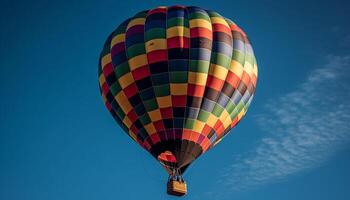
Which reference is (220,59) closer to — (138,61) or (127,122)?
(138,61)

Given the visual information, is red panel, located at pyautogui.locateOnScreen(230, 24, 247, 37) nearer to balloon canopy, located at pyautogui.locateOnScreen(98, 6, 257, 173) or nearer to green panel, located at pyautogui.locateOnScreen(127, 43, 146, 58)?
balloon canopy, located at pyautogui.locateOnScreen(98, 6, 257, 173)

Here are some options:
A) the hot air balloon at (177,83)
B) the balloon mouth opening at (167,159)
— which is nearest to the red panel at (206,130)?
the hot air balloon at (177,83)

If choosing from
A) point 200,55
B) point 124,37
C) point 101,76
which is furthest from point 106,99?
point 200,55

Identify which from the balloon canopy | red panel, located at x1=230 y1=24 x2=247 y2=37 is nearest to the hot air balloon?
the balloon canopy

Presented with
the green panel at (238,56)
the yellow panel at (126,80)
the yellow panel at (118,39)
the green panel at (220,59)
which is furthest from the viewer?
the yellow panel at (118,39)

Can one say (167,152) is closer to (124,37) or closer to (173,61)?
(173,61)

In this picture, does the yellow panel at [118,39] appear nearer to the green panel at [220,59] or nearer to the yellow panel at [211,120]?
the green panel at [220,59]
